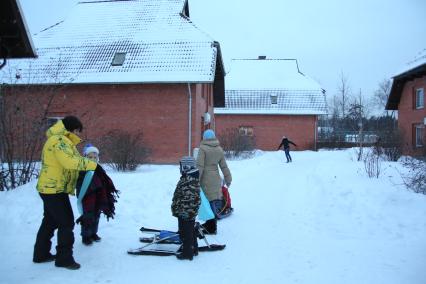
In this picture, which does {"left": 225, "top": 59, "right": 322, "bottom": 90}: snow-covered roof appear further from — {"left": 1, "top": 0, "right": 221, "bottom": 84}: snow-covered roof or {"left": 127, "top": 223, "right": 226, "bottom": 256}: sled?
{"left": 127, "top": 223, "right": 226, "bottom": 256}: sled

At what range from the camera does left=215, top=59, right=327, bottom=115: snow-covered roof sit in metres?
33.4

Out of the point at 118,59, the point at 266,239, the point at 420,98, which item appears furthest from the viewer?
the point at 420,98

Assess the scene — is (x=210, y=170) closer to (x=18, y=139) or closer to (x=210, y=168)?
(x=210, y=168)

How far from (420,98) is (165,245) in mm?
21665

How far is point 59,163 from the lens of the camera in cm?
514

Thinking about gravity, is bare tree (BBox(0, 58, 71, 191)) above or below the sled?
above

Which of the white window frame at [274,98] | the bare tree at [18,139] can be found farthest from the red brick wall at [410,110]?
the bare tree at [18,139]

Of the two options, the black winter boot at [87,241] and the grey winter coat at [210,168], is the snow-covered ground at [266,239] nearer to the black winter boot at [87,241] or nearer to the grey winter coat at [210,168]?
the black winter boot at [87,241]

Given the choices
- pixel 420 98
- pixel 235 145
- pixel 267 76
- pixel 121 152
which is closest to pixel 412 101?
pixel 420 98

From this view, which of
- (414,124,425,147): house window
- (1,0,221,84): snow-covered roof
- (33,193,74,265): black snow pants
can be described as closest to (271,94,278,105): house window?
(414,124,425,147): house window

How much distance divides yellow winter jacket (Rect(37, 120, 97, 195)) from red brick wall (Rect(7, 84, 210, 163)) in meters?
13.5

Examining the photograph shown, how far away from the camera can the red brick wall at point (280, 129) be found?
33688mm

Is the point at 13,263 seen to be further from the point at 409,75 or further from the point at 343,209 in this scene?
the point at 409,75

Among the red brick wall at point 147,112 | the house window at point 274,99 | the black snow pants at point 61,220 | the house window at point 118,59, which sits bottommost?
the black snow pants at point 61,220
